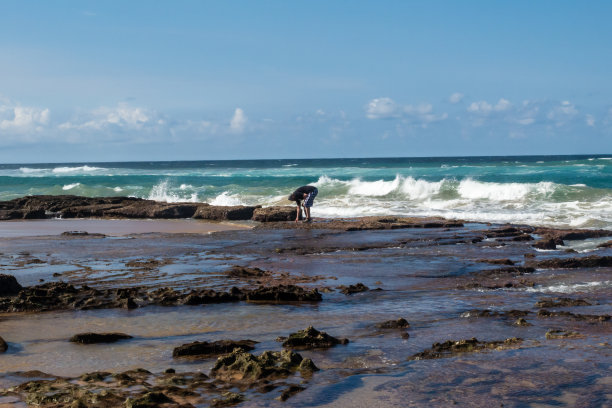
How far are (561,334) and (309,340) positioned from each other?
2.32m

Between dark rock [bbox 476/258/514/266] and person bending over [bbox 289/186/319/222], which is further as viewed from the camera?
person bending over [bbox 289/186/319/222]

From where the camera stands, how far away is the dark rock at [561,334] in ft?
19.5

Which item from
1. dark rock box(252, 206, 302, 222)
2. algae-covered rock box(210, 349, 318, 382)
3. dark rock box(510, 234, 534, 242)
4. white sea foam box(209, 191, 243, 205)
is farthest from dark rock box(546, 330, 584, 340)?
white sea foam box(209, 191, 243, 205)

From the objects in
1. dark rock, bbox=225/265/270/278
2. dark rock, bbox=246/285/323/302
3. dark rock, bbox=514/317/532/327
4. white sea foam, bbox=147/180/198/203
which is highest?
dark rock, bbox=514/317/532/327

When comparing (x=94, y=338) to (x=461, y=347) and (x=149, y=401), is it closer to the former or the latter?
(x=149, y=401)

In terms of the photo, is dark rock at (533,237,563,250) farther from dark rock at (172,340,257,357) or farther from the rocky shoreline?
dark rock at (172,340,257,357)

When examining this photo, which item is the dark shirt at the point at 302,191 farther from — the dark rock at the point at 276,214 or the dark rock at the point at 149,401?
the dark rock at the point at 149,401

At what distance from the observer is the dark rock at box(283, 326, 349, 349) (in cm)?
562

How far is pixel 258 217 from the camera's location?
67.9 feet

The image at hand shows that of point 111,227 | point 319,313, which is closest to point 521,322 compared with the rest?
point 319,313

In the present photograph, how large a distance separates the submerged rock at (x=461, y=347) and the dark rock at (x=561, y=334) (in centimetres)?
33

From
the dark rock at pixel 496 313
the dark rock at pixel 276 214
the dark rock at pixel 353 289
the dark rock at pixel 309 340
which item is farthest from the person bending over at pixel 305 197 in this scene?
the dark rock at pixel 309 340

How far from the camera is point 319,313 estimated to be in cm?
717

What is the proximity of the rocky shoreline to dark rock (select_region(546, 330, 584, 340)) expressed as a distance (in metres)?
0.02
